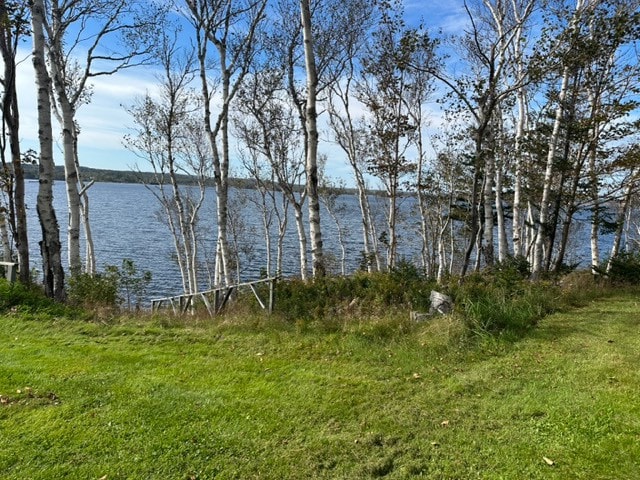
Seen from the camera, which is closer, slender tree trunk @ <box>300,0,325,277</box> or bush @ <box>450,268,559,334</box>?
bush @ <box>450,268,559,334</box>

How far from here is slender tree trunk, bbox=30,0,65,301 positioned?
741cm

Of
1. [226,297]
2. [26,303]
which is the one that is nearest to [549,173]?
[226,297]

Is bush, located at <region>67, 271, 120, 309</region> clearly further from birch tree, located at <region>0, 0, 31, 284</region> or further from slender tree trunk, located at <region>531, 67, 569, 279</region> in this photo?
slender tree trunk, located at <region>531, 67, 569, 279</region>

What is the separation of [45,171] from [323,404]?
7.28 meters

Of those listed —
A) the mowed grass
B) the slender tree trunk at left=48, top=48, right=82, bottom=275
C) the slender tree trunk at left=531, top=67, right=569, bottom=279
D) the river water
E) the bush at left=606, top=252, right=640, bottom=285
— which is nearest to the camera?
the mowed grass

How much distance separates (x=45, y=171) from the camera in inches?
303

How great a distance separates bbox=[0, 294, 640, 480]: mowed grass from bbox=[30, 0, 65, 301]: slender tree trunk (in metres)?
2.04

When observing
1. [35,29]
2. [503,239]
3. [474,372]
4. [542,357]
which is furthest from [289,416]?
[503,239]

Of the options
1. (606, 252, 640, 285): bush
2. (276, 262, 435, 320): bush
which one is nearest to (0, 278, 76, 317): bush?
(276, 262, 435, 320): bush

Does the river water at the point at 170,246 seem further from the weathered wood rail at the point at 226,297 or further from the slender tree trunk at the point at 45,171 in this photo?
the slender tree trunk at the point at 45,171

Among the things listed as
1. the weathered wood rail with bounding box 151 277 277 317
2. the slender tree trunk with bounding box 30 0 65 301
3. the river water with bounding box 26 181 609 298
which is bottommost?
the river water with bounding box 26 181 609 298

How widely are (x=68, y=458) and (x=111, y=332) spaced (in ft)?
11.7

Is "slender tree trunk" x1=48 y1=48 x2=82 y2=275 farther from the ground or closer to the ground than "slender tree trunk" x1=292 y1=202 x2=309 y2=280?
farther from the ground

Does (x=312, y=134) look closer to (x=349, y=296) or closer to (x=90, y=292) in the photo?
(x=349, y=296)
